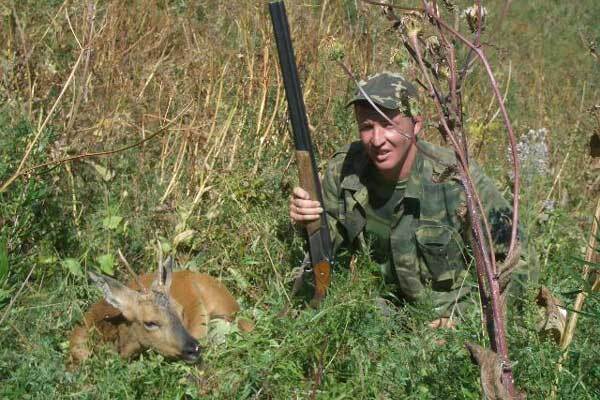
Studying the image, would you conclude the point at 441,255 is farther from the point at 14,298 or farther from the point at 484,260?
the point at 14,298

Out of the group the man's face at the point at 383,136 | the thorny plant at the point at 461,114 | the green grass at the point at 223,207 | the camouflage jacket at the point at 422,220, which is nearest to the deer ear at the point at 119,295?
the green grass at the point at 223,207

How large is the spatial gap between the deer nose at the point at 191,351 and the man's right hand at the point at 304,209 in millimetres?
997

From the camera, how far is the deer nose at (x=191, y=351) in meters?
4.46

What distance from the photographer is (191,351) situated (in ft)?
14.7

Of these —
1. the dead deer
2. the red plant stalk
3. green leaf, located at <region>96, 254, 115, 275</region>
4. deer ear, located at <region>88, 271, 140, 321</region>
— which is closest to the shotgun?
the dead deer

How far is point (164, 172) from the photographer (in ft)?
20.4

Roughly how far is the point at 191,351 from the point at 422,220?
1741mm

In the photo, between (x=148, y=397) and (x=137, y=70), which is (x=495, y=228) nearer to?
(x=148, y=397)

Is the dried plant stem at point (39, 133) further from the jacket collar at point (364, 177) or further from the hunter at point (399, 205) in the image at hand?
the jacket collar at point (364, 177)

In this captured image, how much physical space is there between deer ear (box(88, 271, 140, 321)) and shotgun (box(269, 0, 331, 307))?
0.99 m

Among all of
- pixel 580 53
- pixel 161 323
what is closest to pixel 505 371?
pixel 161 323

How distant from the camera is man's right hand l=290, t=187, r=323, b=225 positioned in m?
5.05

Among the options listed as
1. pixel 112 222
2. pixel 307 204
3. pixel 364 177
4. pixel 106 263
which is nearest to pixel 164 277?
pixel 106 263

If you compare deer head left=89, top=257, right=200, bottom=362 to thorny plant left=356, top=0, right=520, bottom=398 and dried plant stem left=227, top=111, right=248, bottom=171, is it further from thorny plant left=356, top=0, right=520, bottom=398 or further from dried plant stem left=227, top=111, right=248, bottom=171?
thorny plant left=356, top=0, right=520, bottom=398
